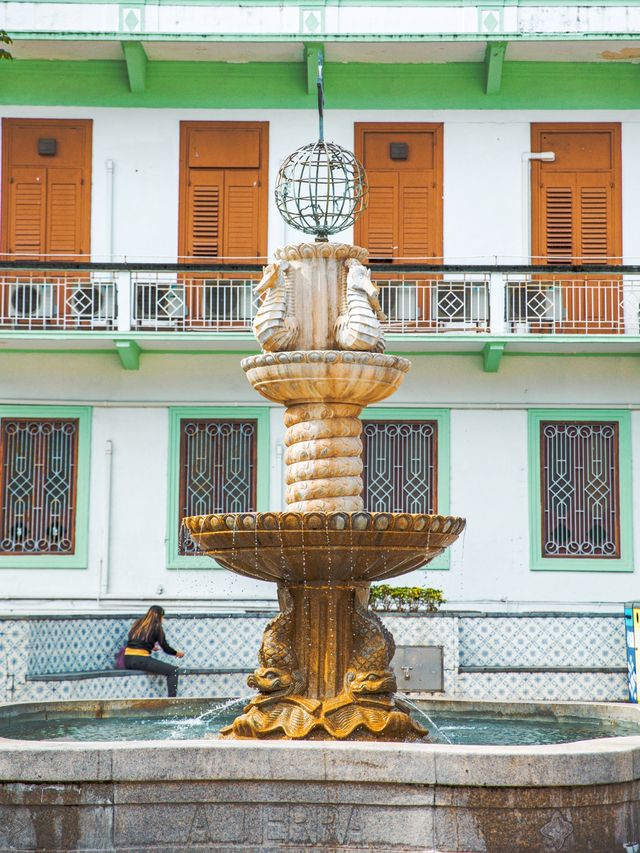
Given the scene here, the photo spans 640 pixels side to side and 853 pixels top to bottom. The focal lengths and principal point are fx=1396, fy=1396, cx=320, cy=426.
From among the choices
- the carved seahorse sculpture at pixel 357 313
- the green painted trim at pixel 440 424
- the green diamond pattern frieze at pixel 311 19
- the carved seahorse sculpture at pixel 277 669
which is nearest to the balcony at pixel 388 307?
the green painted trim at pixel 440 424

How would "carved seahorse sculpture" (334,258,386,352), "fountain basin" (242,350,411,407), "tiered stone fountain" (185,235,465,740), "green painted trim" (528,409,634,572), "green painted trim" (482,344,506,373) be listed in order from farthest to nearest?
"green painted trim" (528,409,634,572) → "green painted trim" (482,344,506,373) → "carved seahorse sculpture" (334,258,386,352) → "fountain basin" (242,350,411,407) → "tiered stone fountain" (185,235,465,740)

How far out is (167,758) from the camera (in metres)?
7.02

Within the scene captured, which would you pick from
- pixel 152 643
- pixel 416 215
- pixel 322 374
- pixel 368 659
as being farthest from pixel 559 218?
pixel 368 659

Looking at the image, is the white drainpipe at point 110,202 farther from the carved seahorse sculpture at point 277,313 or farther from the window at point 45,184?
A: the carved seahorse sculpture at point 277,313

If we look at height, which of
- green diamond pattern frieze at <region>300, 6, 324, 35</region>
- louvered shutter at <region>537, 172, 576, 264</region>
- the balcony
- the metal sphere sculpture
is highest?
green diamond pattern frieze at <region>300, 6, 324, 35</region>

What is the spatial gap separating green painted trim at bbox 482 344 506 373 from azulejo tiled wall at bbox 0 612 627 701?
418 cm

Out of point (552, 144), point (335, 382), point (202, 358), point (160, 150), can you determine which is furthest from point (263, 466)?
point (335, 382)

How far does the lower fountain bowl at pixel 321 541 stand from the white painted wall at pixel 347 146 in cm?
1181

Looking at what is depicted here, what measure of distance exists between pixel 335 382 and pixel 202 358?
10.8 metres

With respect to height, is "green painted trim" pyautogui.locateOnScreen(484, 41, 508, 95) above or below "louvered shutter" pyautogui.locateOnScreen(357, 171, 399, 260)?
above

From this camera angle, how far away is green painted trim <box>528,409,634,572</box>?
18969 mm

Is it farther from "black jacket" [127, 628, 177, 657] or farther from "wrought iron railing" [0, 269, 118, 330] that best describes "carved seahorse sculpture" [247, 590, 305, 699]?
"wrought iron railing" [0, 269, 118, 330]

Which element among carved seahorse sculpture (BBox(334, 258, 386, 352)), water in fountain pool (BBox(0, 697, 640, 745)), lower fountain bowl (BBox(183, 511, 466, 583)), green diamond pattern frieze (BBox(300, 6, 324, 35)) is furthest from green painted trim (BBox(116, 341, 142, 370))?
lower fountain bowl (BBox(183, 511, 466, 583))

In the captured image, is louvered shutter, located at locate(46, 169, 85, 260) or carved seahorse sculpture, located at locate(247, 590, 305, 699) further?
louvered shutter, located at locate(46, 169, 85, 260)
